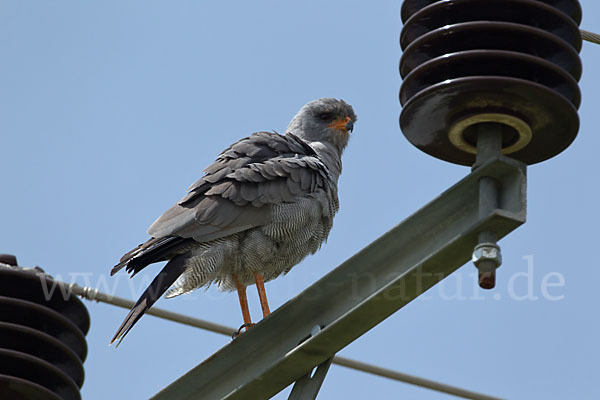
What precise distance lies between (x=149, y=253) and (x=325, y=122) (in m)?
3.03

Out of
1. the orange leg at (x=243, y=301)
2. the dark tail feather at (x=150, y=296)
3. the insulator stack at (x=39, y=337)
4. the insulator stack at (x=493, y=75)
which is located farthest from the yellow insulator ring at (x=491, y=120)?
the orange leg at (x=243, y=301)

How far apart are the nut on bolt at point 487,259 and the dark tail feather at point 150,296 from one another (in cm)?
268

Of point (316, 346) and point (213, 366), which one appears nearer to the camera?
point (316, 346)

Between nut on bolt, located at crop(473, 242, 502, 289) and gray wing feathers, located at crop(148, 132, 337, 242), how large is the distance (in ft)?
10.2

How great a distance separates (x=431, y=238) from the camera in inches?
152

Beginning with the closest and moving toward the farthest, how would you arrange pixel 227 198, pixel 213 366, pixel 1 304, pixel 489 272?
pixel 489 272
pixel 213 366
pixel 1 304
pixel 227 198

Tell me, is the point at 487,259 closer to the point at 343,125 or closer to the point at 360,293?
the point at 360,293

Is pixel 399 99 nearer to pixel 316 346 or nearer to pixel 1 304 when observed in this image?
pixel 316 346

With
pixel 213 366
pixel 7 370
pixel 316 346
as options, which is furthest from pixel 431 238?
pixel 7 370

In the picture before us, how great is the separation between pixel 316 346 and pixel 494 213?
0.96 m

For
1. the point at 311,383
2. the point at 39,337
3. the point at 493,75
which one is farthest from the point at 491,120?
the point at 39,337

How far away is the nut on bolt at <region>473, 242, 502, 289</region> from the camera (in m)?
3.56

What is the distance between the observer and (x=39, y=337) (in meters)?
4.71

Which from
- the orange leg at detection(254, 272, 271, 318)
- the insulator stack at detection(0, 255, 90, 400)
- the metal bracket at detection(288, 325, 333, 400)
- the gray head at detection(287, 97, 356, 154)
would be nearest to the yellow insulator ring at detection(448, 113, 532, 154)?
the metal bracket at detection(288, 325, 333, 400)
